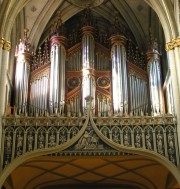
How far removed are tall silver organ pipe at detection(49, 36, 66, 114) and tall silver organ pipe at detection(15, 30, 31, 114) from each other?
1.06 meters

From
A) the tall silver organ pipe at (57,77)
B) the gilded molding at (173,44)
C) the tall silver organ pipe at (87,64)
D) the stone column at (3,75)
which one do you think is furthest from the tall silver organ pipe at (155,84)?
the stone column at (3,75)

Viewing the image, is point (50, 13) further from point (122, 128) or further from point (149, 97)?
point (122, 128)

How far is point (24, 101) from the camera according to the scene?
19266mm

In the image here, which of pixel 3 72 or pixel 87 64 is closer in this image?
pixel 3 72

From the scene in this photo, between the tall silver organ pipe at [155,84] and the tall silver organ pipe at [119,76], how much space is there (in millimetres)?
1087

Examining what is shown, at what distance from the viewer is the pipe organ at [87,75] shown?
62.8 ft

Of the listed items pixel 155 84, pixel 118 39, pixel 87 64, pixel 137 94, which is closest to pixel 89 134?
pixel 137 94

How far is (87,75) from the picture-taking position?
20.0 metres

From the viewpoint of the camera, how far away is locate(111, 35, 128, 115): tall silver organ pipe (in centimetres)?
1886

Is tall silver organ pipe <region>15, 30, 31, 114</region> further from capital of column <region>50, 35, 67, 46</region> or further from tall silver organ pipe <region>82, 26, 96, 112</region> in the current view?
tall silver organ pipe <region>82, 26, 96, 112</region>

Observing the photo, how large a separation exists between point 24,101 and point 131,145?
5.14m

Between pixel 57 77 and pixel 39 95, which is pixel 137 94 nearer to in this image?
pixel 57 77

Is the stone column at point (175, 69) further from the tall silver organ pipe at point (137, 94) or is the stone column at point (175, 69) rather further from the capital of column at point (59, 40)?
the capital of column at point (59, 40)

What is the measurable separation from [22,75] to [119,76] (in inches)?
164
